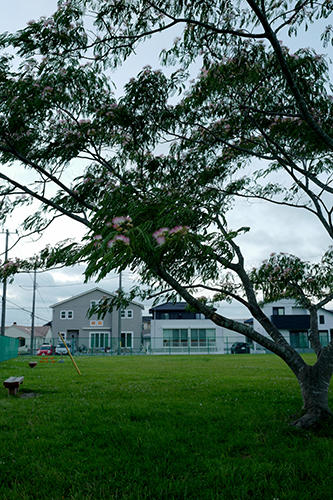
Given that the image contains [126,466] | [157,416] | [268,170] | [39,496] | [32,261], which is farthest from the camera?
[268,170]

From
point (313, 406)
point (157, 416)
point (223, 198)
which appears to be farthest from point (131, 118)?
point (313, 406)

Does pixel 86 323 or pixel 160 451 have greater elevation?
pixel 86 323

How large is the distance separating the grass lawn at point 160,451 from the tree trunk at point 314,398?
0.79ft

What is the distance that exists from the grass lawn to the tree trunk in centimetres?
24

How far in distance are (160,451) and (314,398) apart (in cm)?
271

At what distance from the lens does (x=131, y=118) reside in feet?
21.9

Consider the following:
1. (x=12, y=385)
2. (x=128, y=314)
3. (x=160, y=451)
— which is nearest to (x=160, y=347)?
(x=128, y=314)

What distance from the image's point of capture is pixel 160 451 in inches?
177

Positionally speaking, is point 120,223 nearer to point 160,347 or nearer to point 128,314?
point 160,347

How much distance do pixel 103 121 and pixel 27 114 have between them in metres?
1.30

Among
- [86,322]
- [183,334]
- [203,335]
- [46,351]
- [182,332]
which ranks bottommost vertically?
[46,351]

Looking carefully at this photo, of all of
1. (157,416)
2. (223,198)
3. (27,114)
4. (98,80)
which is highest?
(98,80)

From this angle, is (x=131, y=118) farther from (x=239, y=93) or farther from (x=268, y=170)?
(x=268, y=170)

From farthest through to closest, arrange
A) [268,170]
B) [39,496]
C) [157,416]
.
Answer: [268,170]
[157,416]
[39,496]
